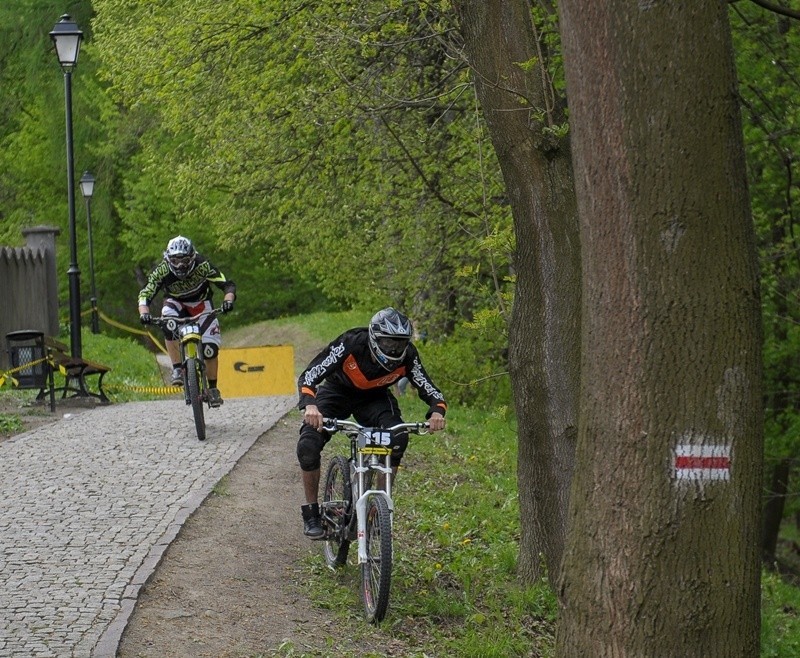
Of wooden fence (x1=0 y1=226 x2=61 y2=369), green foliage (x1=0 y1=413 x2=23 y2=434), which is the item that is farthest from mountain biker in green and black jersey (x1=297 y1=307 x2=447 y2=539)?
wooden fence (x1=0 y1=226 x2=61 y2=369)

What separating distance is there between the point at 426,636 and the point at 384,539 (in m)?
0.75

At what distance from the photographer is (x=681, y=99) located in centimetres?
491

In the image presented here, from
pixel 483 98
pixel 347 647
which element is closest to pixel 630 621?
pixel 347 647

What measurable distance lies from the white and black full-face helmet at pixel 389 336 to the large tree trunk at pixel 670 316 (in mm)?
2689

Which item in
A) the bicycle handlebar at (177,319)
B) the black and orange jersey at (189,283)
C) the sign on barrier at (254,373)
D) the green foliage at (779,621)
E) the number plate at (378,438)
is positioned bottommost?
the green foliage at (779,621)

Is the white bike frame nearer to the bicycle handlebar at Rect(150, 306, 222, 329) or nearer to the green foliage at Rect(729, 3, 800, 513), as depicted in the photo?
the bicycle handlebar at Rect(150, 306, 222, 329)

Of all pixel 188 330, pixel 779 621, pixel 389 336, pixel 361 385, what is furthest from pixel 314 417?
pixel 188 330

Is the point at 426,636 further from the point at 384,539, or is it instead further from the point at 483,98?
the point at 483,98

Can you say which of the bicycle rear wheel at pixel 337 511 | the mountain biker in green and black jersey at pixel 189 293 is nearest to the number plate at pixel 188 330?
the mountain biker in green and black jersey at pixel 189 293

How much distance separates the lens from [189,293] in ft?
43.4

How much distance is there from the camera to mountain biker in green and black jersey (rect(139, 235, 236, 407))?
12742mm

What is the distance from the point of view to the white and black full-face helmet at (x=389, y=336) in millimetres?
7793

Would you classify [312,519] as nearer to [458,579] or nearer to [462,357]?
[458,579]

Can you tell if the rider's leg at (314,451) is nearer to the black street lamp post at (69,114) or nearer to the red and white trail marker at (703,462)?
the red and white trail marker at (703,462)
